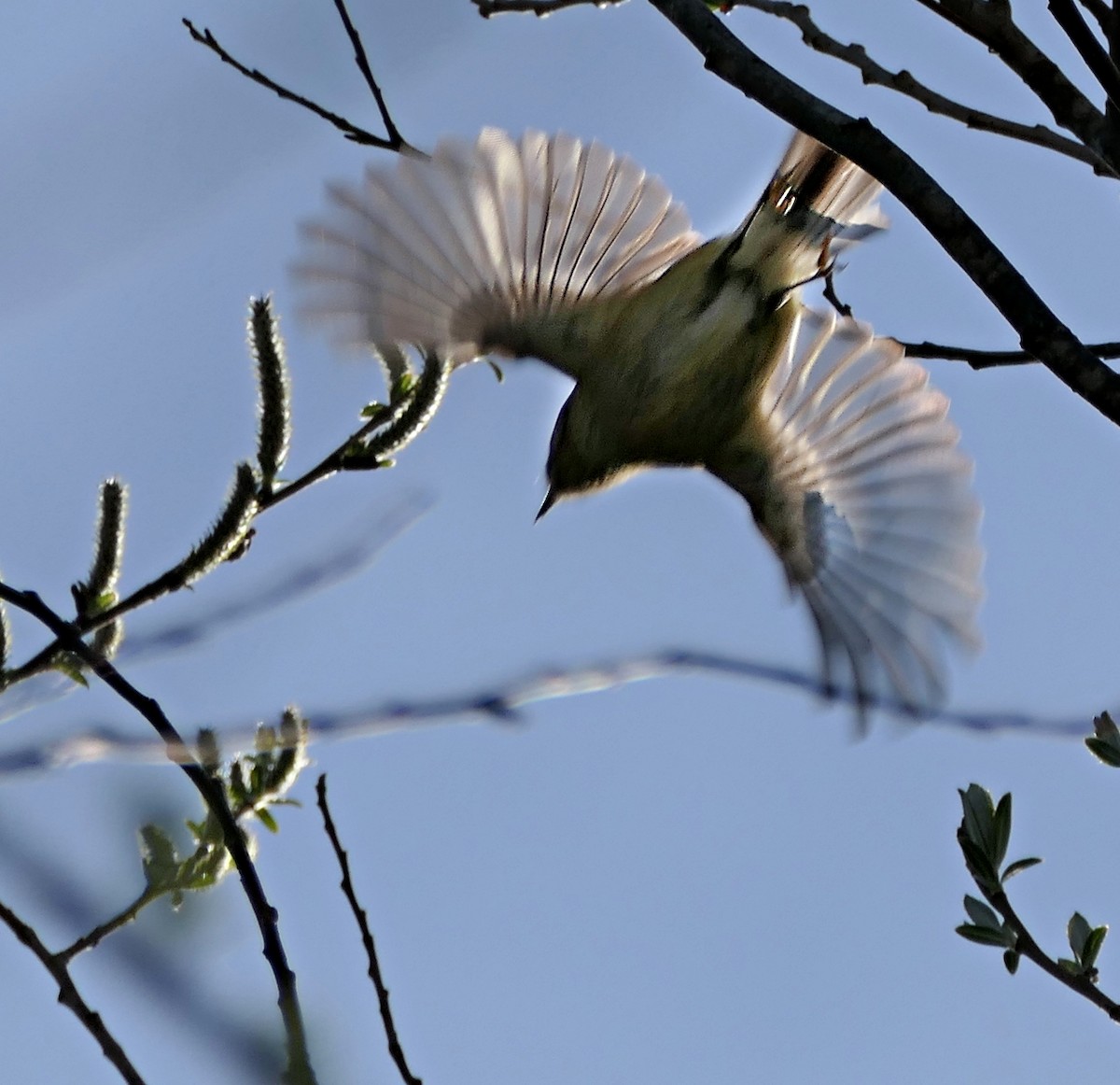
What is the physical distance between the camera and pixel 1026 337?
2.09 m

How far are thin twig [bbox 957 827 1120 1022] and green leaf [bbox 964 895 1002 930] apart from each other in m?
0.01

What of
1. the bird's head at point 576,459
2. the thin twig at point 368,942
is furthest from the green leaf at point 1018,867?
the bird's head at point 576,459

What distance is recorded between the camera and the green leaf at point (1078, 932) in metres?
2.49

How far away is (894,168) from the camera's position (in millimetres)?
2199

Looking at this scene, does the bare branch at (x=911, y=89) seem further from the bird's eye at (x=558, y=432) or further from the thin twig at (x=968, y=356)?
the bird's eye at (x=558, y=432)

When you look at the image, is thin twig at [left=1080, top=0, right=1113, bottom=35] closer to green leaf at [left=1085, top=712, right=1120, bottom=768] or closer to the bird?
green leaf at [left=1085, top=712, right=1120, bottom=768]

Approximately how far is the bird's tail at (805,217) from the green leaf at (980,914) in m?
1.93

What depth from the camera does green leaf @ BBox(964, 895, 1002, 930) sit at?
2.41m

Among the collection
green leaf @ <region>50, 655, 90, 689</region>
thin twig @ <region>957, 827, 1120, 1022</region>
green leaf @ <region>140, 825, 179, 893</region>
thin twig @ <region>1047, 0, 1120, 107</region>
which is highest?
thin twig @ <region>1047, 0, 1120, 107</region>

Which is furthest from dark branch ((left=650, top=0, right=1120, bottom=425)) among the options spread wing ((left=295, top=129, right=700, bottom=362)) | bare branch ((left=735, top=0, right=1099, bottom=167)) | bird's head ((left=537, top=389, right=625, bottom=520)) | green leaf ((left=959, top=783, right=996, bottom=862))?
bird's head ((left=537, top=389, right=625, bottom=520))

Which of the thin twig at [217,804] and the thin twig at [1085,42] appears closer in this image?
the thin twig at [217,804]

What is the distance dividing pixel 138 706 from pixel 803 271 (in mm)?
2933

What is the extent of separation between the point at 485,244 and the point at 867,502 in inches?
52.1

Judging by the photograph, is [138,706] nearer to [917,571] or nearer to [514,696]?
[514,696]
